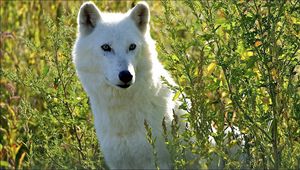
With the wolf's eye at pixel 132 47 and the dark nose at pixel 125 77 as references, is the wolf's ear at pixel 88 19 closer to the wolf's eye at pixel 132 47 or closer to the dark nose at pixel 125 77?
the wolf's eye at pixel 132 47

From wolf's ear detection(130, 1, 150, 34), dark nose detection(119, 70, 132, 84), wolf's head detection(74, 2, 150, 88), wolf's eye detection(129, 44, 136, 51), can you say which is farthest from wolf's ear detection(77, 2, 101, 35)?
dark nose detection(119, 70, 132, 84)

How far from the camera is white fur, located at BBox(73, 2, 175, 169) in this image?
474cm

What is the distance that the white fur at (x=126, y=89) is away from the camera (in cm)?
474

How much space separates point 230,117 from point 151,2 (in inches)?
144

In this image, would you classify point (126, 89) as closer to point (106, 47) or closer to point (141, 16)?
point (106, 47)

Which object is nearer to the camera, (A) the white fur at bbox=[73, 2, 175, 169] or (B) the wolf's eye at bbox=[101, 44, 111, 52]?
(A) the white fur at bbox=[73, 2, 175, 169]

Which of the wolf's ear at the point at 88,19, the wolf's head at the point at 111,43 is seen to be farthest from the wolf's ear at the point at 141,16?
the wolf's ear at the point at 88,19

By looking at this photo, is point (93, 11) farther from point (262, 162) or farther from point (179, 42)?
point (262, 162)

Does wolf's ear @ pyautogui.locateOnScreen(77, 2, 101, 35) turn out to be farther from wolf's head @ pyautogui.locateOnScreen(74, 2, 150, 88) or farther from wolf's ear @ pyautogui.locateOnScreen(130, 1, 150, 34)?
wolf's ear @ pyautogui.locateOnScreen(130, 1, 150, 34)

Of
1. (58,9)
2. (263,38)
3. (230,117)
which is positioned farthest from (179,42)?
(58,9)

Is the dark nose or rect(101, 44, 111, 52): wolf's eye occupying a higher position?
rect(101, 44, 111, 52): wolf's eye

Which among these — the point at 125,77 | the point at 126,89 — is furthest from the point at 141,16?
the point at 125,77

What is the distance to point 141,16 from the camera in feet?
17.0

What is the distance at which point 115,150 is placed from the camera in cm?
485
